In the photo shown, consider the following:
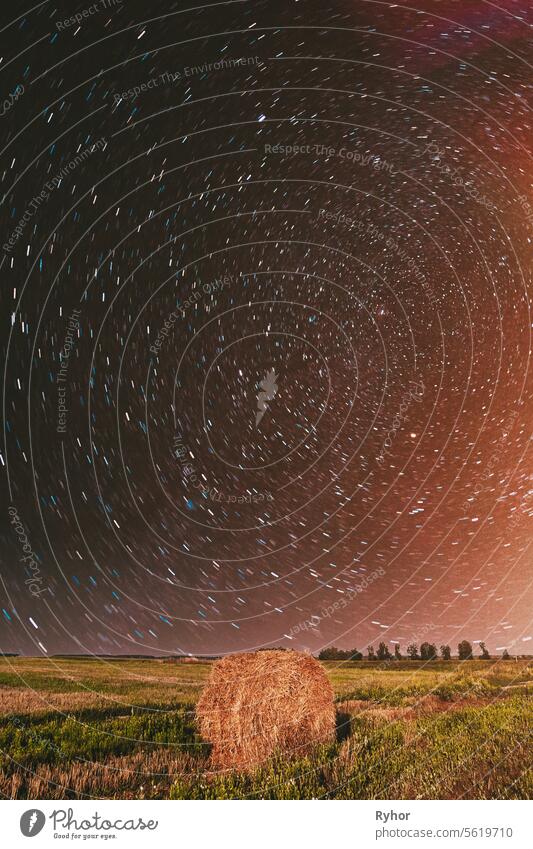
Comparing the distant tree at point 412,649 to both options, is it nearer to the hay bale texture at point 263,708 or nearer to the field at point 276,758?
the field at point 276,758

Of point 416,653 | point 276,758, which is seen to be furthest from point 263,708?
point 416,653

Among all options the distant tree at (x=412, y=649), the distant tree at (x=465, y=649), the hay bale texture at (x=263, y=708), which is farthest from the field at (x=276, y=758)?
the distant tree at (x=465, y=649)

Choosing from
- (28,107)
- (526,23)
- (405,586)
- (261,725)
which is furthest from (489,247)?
(261,725)

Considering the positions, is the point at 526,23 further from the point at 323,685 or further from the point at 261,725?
the point at 261,725

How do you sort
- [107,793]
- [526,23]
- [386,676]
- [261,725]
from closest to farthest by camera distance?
1. [107,793]
2. [261,725]
3. [526,23]
4. [386,676]

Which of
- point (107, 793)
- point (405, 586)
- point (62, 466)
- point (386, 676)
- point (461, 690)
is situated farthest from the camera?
point (386, 676)

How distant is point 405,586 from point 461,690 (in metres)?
2.62

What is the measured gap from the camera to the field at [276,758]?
28.4ft

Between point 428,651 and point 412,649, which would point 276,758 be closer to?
point 412,649

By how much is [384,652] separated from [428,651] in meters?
1.33

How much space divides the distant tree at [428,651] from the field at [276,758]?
571cm

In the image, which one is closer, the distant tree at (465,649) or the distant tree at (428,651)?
the distant tree at (465,649)

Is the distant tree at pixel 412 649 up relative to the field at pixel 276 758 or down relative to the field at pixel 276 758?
up
